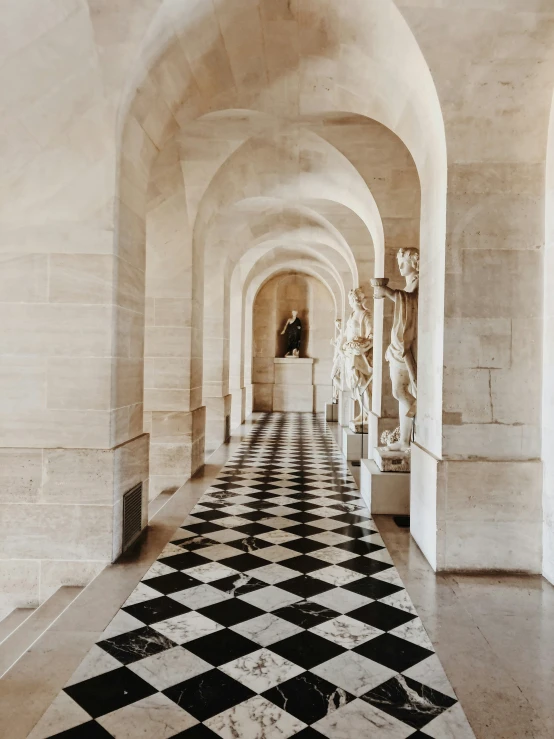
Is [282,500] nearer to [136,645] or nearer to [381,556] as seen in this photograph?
[381,556]

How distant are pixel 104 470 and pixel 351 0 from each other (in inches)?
159

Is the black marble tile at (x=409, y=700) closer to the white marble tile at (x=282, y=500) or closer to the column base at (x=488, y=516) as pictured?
the column base at (x=488, y=516)

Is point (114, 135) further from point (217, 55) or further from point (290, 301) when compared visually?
point (290, 301)

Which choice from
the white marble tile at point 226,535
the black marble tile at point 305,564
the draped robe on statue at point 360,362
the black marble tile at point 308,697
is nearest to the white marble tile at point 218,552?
the white marble tile at point 226,535

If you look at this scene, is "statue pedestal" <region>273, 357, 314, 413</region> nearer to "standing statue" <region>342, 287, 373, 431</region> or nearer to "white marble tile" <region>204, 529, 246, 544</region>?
"standing statue" <region>342, 287, 373, 431</region>

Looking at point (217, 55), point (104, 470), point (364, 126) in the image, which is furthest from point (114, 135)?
point (364, 126)

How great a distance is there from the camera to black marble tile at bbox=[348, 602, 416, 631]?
342 cm

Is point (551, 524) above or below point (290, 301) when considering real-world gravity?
below

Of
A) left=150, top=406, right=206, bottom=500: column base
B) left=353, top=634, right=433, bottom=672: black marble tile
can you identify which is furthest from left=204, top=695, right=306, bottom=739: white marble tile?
left=150, top=406, right=206, bottom=500: column base

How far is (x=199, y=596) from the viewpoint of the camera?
3838 millimetres

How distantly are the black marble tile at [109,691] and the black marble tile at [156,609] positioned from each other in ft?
2.10

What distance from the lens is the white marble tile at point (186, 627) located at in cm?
326

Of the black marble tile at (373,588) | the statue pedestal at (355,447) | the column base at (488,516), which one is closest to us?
the black marble tile at (373,588)

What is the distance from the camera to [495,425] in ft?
14.5
